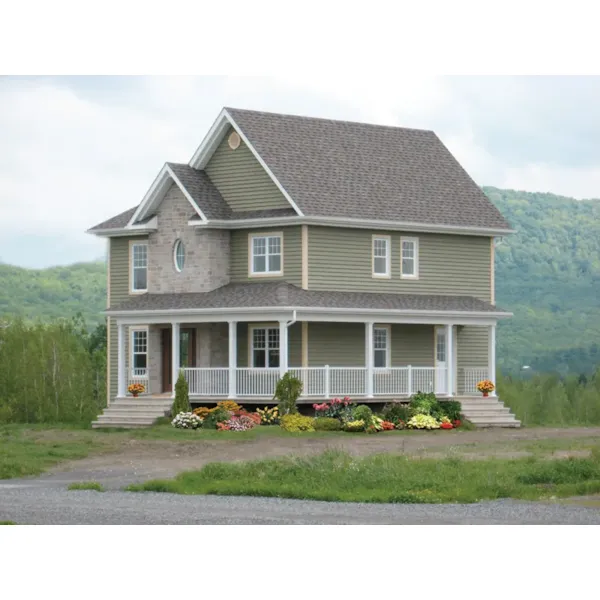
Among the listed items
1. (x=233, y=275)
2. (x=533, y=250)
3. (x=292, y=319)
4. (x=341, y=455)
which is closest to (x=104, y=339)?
(x=233, y=275)

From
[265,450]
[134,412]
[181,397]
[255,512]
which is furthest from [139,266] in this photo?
[255,512]

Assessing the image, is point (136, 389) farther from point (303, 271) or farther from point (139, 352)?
point (303, 271)

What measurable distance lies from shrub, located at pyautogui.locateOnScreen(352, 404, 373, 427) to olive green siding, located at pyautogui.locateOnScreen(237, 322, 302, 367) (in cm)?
406

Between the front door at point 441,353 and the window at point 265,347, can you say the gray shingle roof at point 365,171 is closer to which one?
the front door at point 441,353

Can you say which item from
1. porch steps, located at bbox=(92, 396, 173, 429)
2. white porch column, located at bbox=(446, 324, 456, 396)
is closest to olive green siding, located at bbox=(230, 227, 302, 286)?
porch steps, located at bbox=(92, 396, 173, 429)

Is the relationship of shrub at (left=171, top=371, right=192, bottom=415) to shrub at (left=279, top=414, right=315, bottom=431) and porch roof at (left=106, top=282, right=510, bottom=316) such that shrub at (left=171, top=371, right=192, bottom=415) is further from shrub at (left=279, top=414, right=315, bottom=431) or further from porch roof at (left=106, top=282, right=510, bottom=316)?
shrub at (left=279, top=414, right=315, bottom=431)

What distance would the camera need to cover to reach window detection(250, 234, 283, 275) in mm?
48688

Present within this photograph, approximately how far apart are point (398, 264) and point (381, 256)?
711mm

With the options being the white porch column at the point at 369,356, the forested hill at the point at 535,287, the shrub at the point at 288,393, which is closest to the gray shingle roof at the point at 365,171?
the white porch column at the point at 369,356

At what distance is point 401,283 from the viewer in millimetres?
50438

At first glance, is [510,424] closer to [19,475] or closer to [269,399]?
[269,399]

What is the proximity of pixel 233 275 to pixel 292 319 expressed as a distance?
4.99 meters

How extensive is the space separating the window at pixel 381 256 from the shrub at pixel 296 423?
27.1 ft

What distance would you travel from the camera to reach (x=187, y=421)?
44219 millimetres
